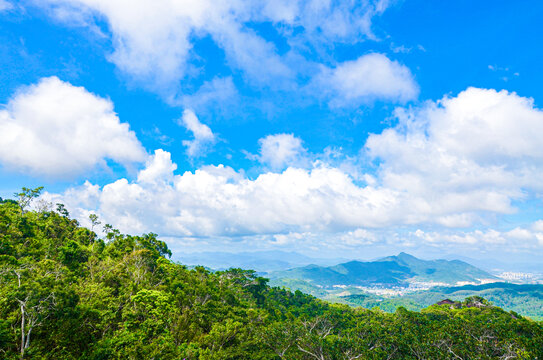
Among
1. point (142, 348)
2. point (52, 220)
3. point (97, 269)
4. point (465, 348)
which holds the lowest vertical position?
point (465, 348)

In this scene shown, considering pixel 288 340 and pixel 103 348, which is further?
pixel 288 340

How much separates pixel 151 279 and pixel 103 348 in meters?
22.7

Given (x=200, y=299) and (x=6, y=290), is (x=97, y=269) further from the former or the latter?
(x=6, y=290)

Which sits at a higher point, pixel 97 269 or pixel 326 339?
pixel 97 269

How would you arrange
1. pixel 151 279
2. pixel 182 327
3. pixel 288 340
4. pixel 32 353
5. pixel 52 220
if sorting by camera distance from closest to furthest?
pixel 32 353 → pixel 182 327 → pixel 288 340 → pixel 151 279 → pixel 52 220

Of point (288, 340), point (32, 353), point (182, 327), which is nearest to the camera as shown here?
point (32, 353)

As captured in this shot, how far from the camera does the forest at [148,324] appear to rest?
62.1 ft

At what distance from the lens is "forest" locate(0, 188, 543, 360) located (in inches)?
746

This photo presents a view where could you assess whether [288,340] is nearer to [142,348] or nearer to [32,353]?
[142,348]

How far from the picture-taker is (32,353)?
17.5 metres

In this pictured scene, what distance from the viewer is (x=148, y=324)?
2375 centimetres

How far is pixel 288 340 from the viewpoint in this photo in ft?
113

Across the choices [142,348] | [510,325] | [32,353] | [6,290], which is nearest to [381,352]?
[510,325]

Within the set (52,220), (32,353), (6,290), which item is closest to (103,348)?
(32,353)
